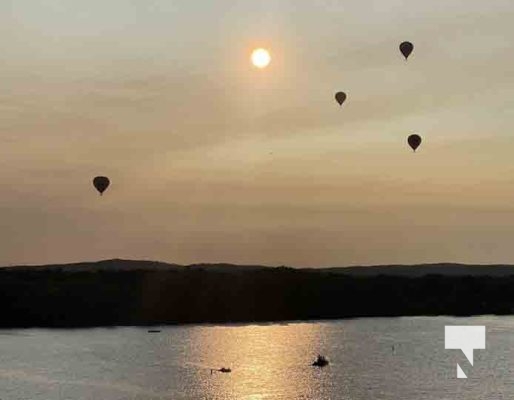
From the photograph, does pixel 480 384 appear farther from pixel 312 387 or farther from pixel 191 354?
pixel 191 354

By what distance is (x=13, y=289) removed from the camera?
136 meters

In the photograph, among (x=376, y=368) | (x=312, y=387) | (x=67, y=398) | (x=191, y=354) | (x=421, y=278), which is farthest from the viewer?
(x=421, y=278)

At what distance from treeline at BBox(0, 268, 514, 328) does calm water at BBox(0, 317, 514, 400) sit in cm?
808

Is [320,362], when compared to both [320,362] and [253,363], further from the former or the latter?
[253,363]

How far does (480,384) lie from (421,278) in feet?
313

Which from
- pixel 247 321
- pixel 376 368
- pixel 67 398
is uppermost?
pixel 247 321

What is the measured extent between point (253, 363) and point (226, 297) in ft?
189

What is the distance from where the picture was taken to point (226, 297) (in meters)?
151

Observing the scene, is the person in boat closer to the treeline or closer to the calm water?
the calm water

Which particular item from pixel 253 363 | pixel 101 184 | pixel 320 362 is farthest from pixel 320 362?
pixel 101 184

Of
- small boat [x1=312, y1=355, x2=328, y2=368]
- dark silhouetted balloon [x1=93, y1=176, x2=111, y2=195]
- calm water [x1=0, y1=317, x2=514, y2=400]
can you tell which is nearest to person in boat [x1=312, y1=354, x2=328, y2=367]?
small boat [x1=312, y1=355, x2=328, y2=368]

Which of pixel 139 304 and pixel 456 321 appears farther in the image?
pixel 139 304

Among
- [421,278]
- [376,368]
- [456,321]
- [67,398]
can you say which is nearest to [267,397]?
[67,398]

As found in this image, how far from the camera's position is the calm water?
235 feet
